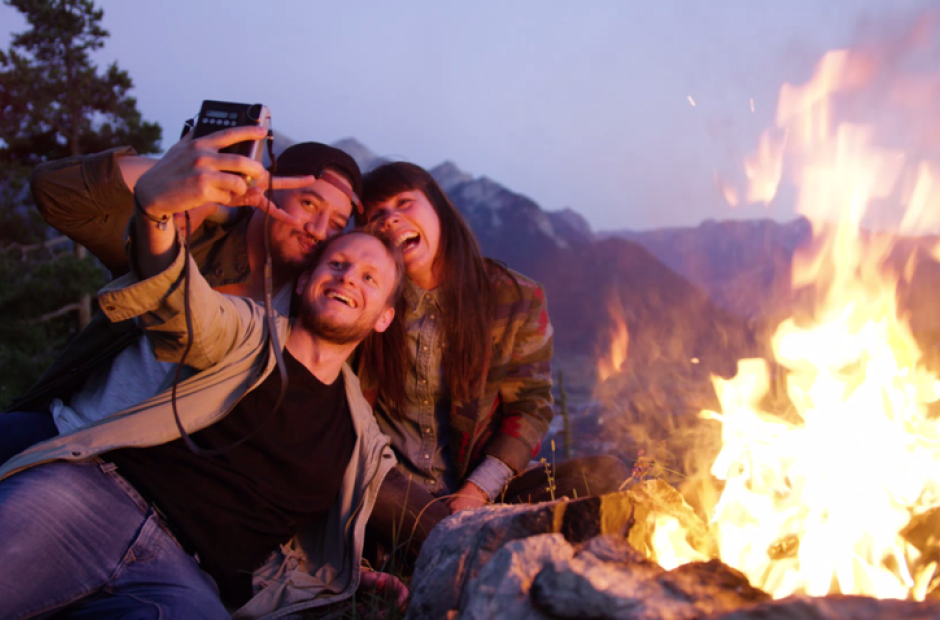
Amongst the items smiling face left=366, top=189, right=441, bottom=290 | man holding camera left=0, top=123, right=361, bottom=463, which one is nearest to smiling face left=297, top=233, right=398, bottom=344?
man holding camera left=0, top=123, right=361, bottom=463

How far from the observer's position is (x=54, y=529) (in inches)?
83.7

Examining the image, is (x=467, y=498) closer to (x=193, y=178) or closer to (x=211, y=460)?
(x=211, y=460)

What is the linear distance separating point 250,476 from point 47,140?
44.2 feet

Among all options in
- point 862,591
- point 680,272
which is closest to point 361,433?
point 862,591

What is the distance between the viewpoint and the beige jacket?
213cm

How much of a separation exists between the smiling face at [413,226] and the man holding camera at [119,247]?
0.20m

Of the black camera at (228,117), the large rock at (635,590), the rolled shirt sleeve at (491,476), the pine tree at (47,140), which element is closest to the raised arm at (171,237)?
the black camera at (228,117)

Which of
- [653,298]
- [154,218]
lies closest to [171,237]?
[154,218]

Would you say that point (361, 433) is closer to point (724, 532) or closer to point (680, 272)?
point (724, 532)

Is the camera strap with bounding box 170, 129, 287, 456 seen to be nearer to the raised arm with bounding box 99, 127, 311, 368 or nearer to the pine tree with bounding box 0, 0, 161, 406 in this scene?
the raised arm with bounding box 99, 127, 311, 368

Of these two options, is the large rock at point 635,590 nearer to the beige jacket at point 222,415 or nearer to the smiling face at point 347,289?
the beige jacket at point 222,415

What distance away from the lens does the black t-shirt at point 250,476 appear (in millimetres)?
2424

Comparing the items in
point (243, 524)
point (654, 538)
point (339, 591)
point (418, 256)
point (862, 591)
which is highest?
point (418, 256)

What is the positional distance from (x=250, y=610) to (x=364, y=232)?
5.63 ft
